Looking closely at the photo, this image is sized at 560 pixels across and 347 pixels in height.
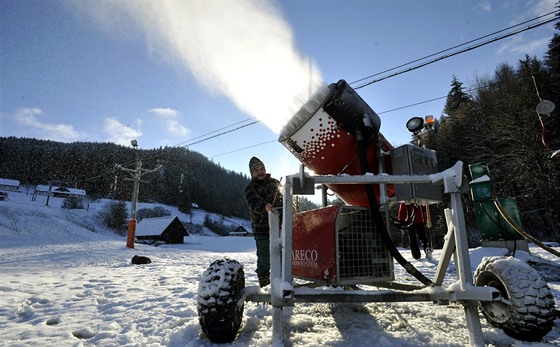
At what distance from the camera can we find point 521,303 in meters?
2.04

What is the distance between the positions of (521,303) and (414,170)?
122 centimetres

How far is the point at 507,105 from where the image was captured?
67.6 ft

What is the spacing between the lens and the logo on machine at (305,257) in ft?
8.55

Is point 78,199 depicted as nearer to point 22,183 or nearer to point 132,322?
point 22,183

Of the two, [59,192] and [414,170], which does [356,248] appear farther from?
[59,192]

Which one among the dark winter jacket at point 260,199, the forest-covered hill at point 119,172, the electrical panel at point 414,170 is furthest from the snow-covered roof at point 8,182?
the electrical panel at point 414,170

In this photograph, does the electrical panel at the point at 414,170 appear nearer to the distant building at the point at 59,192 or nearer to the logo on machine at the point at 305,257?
the logo on machine at the point at 305,257

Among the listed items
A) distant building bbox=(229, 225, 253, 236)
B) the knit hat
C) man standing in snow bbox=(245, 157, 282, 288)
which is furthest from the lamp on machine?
distant building bbox=(229, 225, 253, 236)

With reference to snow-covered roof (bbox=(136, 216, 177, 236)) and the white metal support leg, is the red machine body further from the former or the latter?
snow-covered roof (bbox=(136, 216, 177, 236))

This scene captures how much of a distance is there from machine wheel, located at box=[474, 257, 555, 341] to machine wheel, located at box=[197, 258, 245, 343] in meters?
1.99

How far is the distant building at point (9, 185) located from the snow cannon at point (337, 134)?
81.7 metres

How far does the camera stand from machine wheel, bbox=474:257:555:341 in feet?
6.55

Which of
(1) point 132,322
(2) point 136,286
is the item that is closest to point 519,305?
(1) point 132,322

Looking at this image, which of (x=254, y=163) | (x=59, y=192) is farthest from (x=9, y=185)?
(x=254, y=163)
